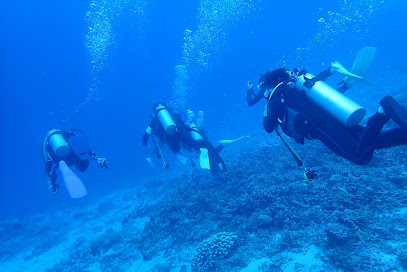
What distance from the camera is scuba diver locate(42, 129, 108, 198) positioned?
24.7ft

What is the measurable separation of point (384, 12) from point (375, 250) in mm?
131792

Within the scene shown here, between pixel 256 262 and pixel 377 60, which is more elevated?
pixel 377 60

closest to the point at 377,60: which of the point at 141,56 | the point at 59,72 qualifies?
the point at 141,56

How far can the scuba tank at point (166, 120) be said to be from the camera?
7.54 meters

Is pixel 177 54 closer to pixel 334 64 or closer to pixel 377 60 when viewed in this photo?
pixel 377 60

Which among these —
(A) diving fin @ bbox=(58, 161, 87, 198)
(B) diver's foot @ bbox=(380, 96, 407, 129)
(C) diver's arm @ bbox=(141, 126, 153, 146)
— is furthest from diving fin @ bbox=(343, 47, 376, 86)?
(A) diving fin @ bbox=(58, 161, 87, 198)

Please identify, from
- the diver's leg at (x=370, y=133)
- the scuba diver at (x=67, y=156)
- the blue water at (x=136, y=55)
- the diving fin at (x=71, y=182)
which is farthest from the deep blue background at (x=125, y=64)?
the diver's leg at (x=370, y=133)

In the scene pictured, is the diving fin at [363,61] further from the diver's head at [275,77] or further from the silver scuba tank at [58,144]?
the silver scuba tank at [58,144]

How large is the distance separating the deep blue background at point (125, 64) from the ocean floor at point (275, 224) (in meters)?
20.0

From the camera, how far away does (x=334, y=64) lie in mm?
5109

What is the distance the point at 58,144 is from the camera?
7.56 meters

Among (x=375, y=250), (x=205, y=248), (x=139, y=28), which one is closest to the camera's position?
(x=375, y=250)

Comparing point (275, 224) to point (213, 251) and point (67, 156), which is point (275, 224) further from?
point (67, 156)

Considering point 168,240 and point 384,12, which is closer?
point 168,240
